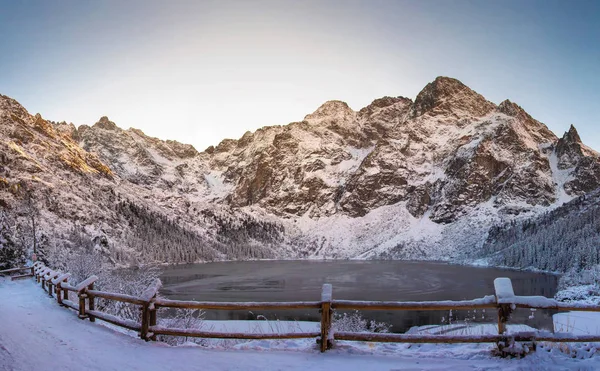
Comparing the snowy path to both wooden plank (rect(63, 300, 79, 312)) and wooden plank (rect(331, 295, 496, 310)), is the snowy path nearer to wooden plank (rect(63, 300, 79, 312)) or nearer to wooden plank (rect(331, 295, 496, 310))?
wooden plank (rect(331, 295, 496, 310))

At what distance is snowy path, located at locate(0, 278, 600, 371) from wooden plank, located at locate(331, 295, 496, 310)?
107cm

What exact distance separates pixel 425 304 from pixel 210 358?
18.4 feet

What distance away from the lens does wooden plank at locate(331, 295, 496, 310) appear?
1050 cm

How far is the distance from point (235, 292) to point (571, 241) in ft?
362

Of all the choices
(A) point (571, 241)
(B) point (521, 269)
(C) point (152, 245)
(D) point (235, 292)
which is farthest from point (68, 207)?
(A) point (571, 241)

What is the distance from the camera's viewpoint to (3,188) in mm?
168250

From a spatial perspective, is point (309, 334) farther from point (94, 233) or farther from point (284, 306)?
point (94, 233)

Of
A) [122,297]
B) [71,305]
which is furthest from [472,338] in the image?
[71,305]

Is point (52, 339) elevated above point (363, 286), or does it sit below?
above

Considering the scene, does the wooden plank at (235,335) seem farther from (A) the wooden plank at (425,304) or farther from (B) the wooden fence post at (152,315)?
(A) the wooden plank at (425,304)

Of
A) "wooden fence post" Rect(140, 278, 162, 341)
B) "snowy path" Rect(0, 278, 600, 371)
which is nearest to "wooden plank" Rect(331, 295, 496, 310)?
"snowy path" Rect(0, 278, 600, 371)

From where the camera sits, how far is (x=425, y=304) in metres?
11.0

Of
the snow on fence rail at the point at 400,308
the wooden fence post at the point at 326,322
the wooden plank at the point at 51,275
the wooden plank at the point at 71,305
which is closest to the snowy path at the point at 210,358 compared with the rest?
the wooden fence post at the point at 326,322

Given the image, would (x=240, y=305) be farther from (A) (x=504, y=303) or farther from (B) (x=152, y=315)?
(A) (x=504, y=303)
